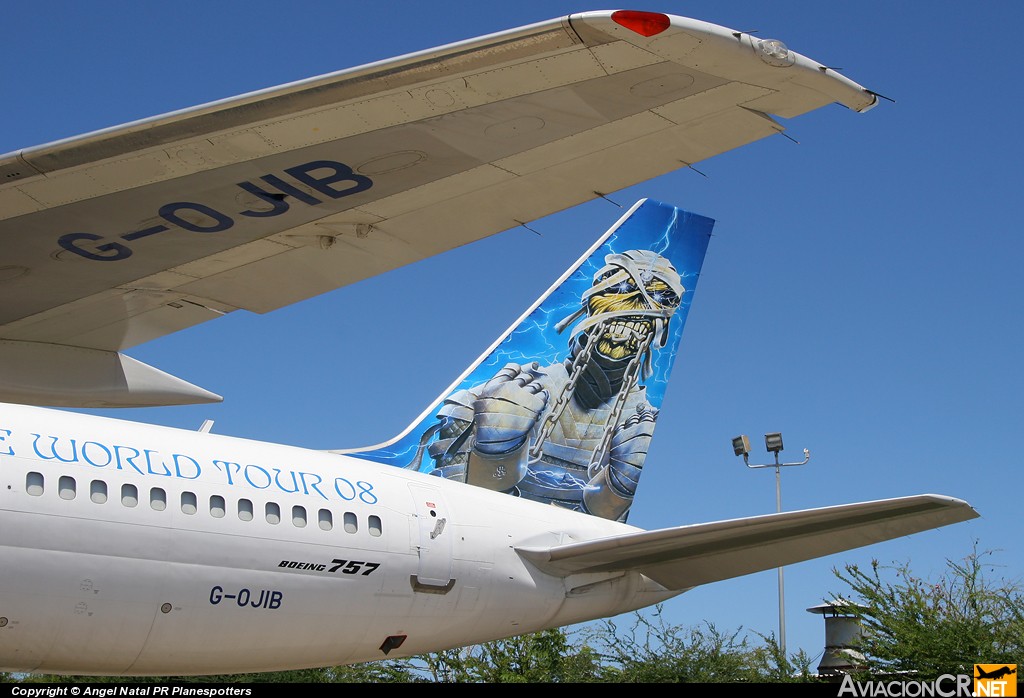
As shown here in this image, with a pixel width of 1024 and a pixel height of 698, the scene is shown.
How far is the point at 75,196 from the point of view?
6.67 meters

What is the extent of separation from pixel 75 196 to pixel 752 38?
412 centimetres

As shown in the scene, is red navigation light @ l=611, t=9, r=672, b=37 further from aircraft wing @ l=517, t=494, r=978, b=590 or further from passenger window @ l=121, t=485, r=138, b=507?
passenger window @ l=121, t=485, r=138, b=507

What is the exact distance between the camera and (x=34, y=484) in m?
8.70

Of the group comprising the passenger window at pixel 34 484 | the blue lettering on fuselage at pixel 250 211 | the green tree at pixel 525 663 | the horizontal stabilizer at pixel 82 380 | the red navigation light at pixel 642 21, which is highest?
the red navigation light at pixel 642 21

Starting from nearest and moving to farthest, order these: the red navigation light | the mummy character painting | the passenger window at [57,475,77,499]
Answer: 1. the red navigation light
2. the passenger window at [57,475,77,499]
3. the mummy character painting

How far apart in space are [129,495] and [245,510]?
3.50ft

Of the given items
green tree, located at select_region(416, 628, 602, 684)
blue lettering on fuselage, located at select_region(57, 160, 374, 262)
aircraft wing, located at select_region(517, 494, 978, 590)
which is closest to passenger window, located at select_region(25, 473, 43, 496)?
blue lettering on fuselage, located at select_region(57, 160, 374, 262)

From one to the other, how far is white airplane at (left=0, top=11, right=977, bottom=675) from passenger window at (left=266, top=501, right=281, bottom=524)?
0.02 m

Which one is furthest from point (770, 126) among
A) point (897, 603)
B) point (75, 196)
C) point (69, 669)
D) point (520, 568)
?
point (897, 603)

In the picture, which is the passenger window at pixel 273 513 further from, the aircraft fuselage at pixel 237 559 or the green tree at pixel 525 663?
the green tree at pixel 525 663

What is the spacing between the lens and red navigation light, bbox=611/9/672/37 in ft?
18.2

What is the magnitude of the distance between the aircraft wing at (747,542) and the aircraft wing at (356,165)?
404cm

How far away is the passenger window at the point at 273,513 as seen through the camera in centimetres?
991

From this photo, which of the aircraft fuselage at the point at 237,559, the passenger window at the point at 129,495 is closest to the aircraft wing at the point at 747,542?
the aircraft fuselage at the point at 237,559
